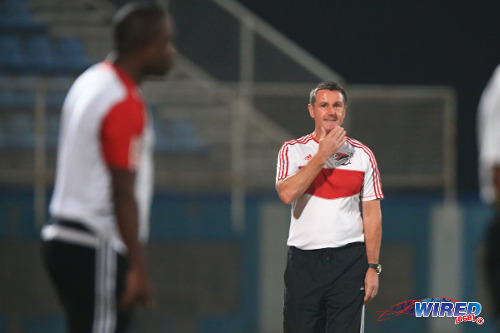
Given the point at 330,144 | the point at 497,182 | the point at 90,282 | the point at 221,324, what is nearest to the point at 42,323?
the point at 221,324

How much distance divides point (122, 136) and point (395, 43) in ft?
33.8

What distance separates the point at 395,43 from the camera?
12781 millimetres

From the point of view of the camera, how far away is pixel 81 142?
3.01 metres

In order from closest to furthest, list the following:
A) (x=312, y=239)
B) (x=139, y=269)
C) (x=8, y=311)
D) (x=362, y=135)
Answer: (x=139, y=269)
(x=312, y=239)
(x=8, y=311)
(x=362, y=135)

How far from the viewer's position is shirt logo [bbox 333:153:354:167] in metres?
4.52

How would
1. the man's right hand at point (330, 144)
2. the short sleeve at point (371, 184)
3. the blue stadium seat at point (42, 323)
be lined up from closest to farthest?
the man's right hand at point (330, 144)
the short sleeve at point (371, 184)
the blue stadium seat at point (42, 323)

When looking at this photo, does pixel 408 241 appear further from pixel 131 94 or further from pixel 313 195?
pixel 131 94

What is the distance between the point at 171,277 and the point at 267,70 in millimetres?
2311

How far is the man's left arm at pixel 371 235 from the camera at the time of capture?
446cm

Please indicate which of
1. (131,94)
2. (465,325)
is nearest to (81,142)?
(131,94)

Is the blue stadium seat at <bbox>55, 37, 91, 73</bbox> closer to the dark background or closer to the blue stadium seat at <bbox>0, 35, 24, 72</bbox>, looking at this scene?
the blue stadium seat at <bbox>0, 35, 24, 72</bbox>

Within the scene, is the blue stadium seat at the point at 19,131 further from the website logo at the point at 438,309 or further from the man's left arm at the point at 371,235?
the man's left arm at the point at 371,235

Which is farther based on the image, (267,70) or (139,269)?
(267,70)

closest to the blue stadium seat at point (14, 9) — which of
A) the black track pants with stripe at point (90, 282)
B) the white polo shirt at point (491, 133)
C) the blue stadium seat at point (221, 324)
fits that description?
the blue stadium seat at point (221, 324)
